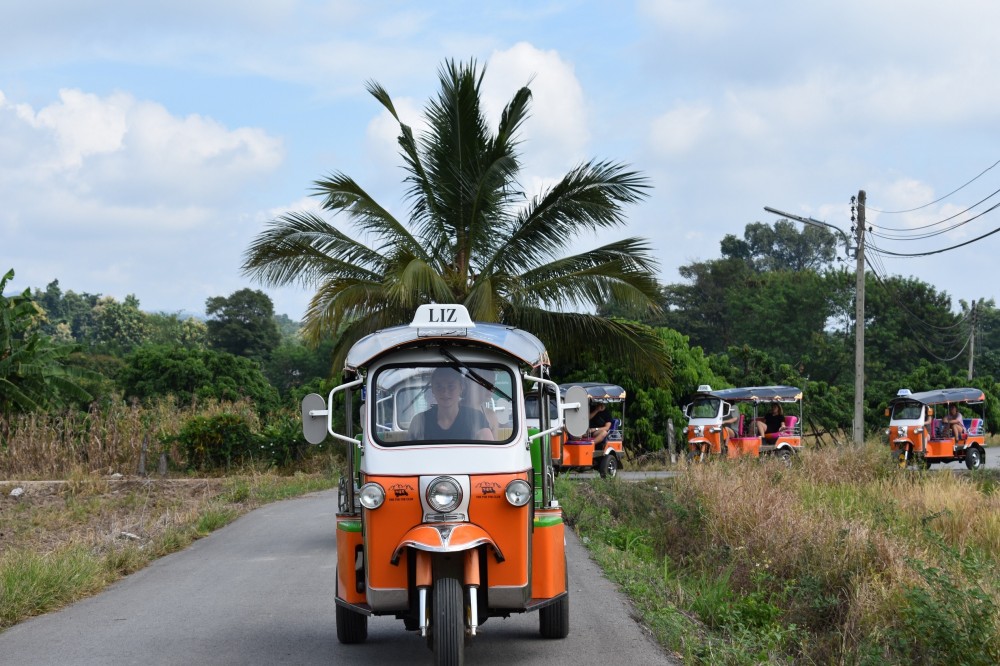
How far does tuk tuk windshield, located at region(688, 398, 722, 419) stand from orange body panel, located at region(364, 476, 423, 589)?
2374 centimetres

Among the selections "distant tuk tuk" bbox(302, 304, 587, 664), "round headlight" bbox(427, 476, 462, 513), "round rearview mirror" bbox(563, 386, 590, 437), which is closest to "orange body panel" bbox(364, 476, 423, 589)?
"distant tuk tuk" bbox(302, 304, 587, 664)

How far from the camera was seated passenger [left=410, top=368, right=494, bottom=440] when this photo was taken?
7.94m

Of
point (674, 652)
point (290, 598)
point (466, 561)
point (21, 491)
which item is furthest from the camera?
point (21, 491)

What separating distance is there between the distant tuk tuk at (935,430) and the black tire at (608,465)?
8.03 metres

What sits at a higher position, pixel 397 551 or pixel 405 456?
pixel 405 456

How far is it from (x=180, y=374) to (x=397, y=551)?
38.7 metres

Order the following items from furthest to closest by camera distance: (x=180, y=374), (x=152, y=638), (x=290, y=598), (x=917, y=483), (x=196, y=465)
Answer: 1. (x=180, y=374)
2. (x=196, y=465)
3. (x=917, y=483)
4. (x=290, y=598)
5. (x=152, y=638)

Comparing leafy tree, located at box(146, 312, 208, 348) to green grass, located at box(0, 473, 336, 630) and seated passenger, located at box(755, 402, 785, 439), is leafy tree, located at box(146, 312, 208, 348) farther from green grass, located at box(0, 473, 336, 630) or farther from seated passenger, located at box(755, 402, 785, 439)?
green grass, located at box(0, 473, 336, 630)

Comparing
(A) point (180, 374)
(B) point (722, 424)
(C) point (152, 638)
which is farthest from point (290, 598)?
(A) point (180, 374)

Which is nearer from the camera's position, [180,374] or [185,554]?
[185,554]

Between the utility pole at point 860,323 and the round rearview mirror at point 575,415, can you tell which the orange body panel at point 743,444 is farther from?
the round rearview mirror at point 575,415

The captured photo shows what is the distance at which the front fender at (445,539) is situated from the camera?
7.21 metres

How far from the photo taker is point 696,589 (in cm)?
1109

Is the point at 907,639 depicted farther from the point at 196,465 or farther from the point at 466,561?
the point at 196,465
